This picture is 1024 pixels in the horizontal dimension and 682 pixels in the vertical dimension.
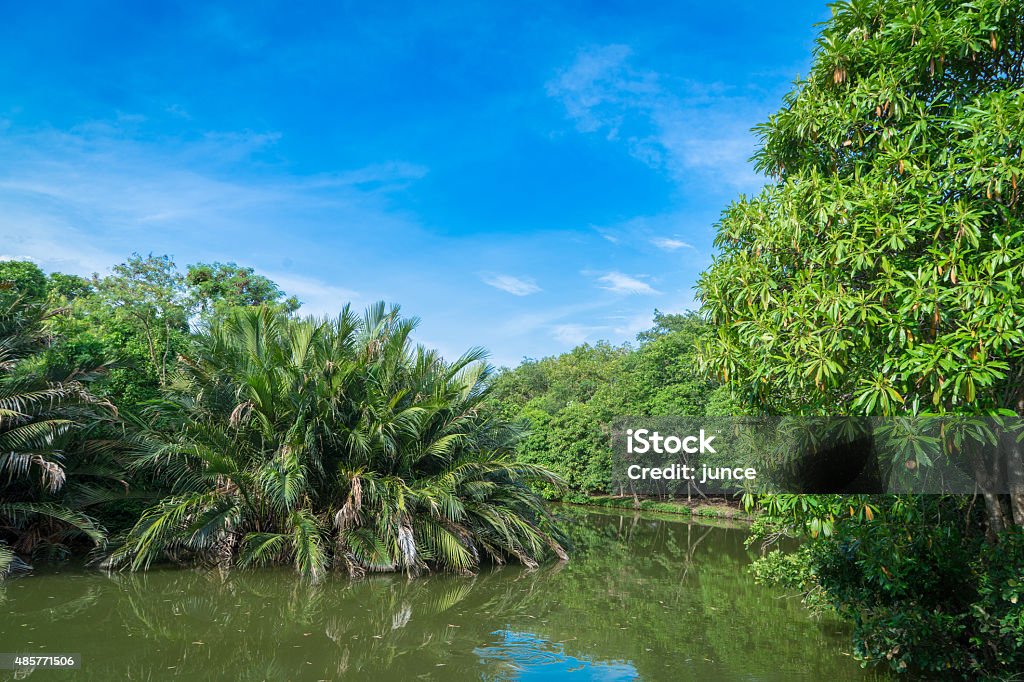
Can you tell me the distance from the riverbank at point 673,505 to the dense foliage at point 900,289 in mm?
17548

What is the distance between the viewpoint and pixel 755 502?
626cm

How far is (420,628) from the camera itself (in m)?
8.16

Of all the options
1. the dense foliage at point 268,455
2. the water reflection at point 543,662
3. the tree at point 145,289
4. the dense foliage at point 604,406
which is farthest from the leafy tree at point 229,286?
the water reflection at point 543,662

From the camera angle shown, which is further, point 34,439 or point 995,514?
point 34,439

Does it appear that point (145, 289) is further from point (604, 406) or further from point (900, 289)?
point (900, 289)

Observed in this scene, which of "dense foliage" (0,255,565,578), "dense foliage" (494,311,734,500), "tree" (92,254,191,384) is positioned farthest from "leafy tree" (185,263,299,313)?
"dense foliage" (0,255,565,578)

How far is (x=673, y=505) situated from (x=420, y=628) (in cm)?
1908

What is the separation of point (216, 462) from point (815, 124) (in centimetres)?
954

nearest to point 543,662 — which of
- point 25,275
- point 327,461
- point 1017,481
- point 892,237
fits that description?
point 1017,481

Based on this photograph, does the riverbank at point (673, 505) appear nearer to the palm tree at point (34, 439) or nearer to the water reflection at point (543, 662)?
the water reflection at point (543, 662)

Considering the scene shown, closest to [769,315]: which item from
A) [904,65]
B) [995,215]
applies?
[995,215]

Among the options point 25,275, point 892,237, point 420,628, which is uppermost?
point 25,275

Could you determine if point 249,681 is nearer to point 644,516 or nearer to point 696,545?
point 696,545

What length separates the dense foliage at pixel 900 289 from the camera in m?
4.57
